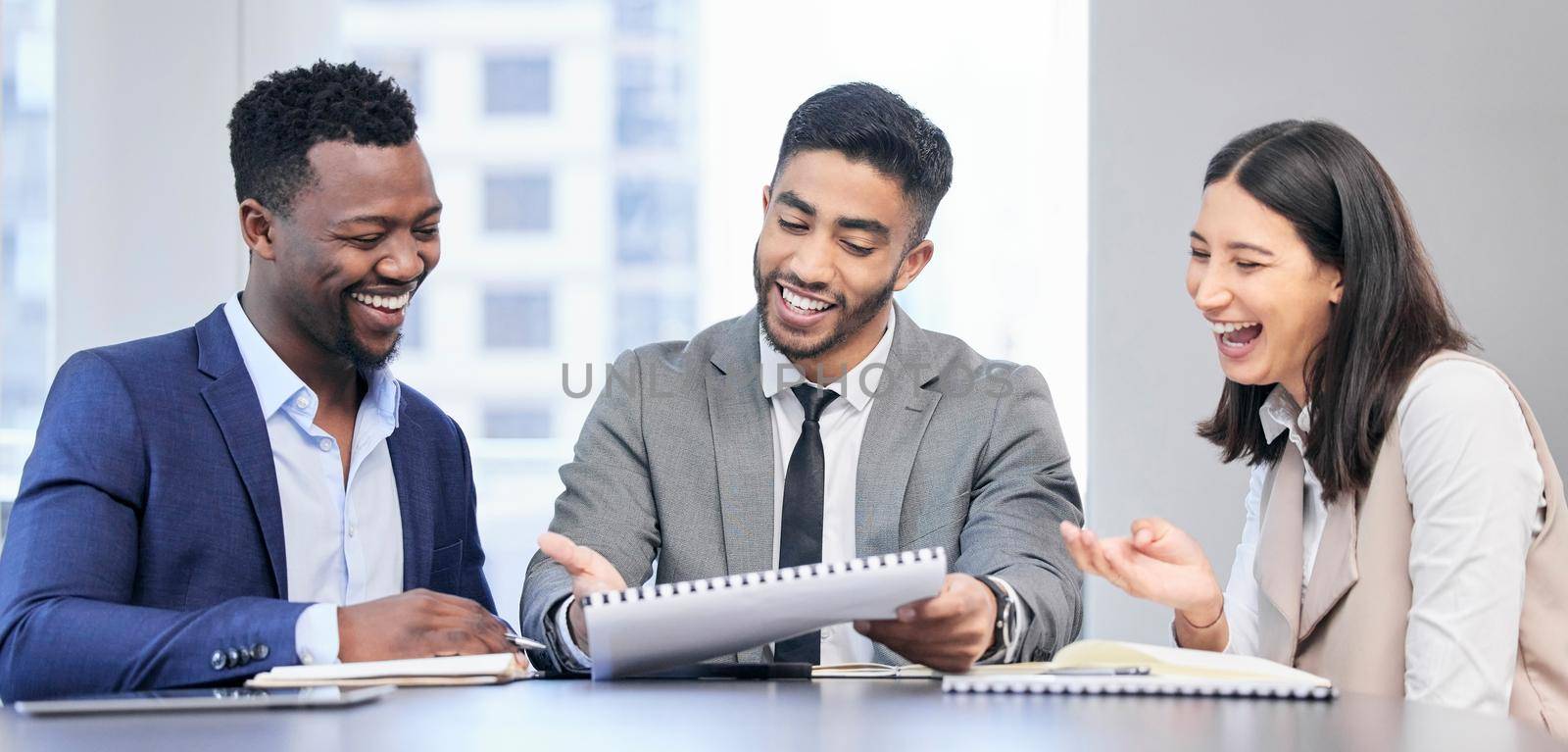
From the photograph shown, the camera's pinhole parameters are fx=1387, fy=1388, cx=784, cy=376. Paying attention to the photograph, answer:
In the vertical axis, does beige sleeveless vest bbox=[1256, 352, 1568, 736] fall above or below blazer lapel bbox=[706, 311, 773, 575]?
below

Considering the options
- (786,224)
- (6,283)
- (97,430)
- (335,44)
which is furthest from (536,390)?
(97,430)

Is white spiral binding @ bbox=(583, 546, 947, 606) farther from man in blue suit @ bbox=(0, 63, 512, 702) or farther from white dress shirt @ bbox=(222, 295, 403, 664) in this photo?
white dress shirt @ bbox=(222, 295, 403, 664)

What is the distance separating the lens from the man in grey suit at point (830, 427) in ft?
6.49

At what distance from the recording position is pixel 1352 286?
5.92 ft

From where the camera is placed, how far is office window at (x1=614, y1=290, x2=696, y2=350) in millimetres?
3564

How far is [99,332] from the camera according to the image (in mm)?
3482

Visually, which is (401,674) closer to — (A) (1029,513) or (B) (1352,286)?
(A) (1029,513)

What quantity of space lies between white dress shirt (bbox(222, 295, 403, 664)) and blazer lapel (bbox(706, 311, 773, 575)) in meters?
0.48

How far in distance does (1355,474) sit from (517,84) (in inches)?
99.0

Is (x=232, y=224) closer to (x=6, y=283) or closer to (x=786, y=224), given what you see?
(x=6, y=283)

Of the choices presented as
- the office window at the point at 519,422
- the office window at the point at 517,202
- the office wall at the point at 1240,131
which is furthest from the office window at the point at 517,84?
the office wall at the point at 1240,131

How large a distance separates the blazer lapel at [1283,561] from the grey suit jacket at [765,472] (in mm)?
247

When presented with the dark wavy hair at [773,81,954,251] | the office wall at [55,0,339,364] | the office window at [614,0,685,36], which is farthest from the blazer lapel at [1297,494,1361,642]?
the office wall at [55,0,339,364]

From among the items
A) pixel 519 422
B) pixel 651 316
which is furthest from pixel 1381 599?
pixel 519 422
